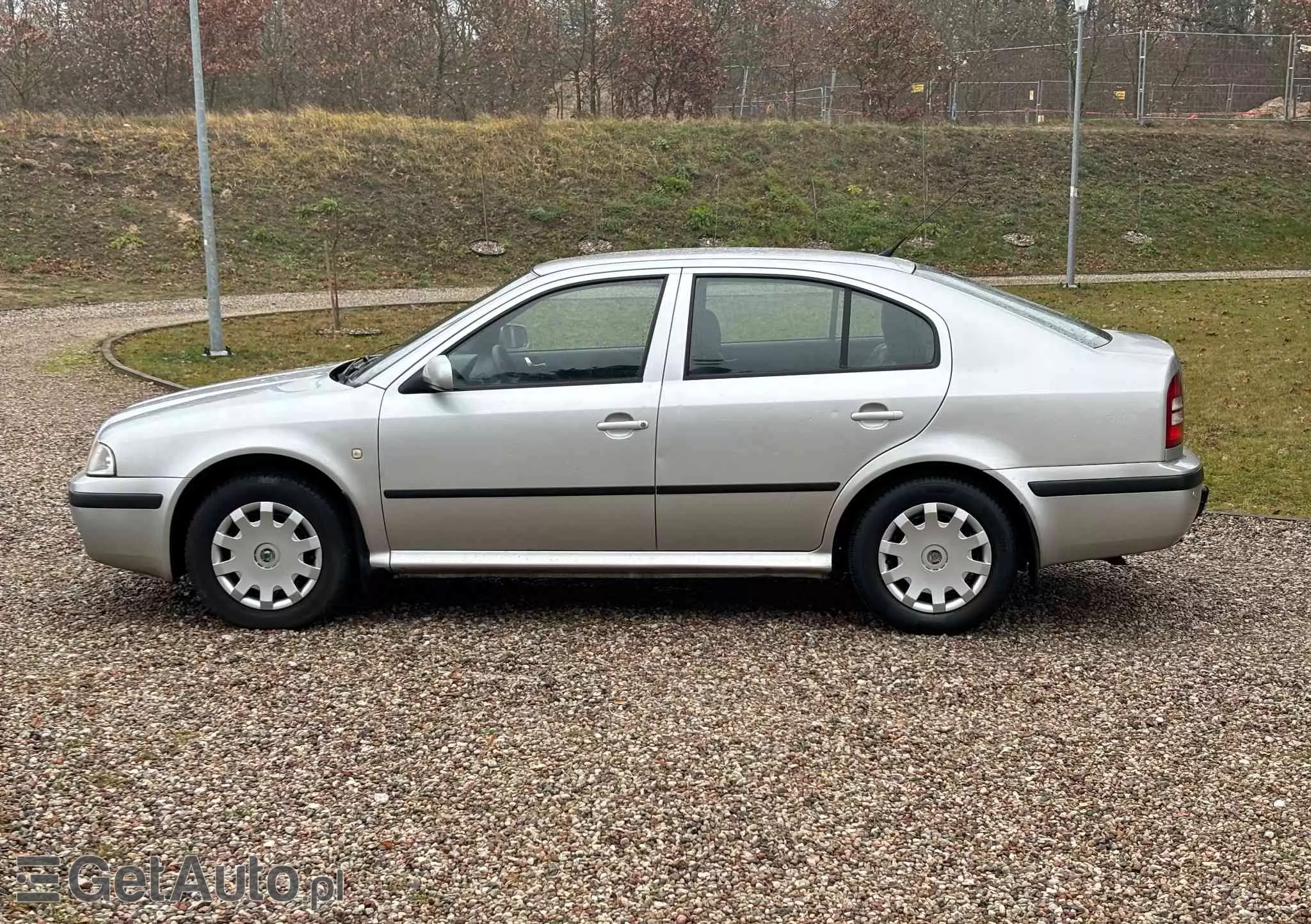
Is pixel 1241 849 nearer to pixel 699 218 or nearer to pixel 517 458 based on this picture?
pixel 517 458

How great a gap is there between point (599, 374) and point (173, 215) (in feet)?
86.0

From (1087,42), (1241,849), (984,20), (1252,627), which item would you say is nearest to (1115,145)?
(1087,42)

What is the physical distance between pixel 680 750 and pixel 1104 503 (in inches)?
83.5

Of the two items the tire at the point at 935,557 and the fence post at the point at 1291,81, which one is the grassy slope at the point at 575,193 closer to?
the fence post at the point at 1291,81

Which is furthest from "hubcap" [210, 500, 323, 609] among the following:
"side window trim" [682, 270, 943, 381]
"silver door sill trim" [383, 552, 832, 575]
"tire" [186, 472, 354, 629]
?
"side window trim" [682, 270, 943, 381]

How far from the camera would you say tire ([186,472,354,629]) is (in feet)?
18.4

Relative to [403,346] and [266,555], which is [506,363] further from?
[266,555]

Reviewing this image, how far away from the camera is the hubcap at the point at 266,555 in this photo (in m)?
5.63

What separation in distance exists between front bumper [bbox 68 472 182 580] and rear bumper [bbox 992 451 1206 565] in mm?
3422

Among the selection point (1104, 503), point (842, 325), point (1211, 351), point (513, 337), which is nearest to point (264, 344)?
point (1211, 351)

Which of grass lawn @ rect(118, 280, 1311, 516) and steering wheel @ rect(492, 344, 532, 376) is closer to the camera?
steering wheel @ rect(492, 344, 532, 376)

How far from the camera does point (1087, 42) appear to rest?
1687 inches

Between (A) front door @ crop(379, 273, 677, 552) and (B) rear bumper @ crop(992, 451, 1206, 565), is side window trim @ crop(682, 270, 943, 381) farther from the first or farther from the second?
(B) rear bumper @ crop(992, 451, 1206, 565)

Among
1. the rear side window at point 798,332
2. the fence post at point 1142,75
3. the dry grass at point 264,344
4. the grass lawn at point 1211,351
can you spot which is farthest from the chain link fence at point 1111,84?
the rear side window at point 798,332
